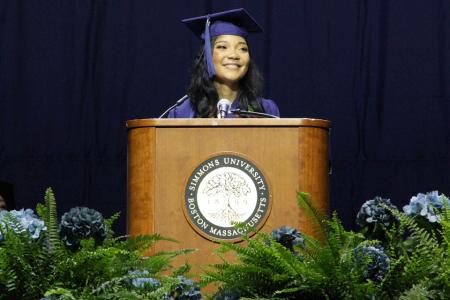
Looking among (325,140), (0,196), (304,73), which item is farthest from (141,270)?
(304,73)

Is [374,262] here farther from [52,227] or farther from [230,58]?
[230,58]

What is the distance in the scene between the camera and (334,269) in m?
1.81

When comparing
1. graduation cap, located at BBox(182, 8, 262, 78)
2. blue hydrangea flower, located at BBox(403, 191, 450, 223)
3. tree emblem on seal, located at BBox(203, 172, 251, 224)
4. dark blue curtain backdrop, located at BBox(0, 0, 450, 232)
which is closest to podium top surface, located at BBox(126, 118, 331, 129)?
tree emblem on seal, located at BBox(203, 172, 251, 224)

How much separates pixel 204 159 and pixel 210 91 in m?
1.29

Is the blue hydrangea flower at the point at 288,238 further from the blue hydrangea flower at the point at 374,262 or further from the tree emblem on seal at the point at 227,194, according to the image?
the tree emblem on seal at the point at 227,194

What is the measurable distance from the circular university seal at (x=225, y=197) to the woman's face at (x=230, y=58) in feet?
4.26

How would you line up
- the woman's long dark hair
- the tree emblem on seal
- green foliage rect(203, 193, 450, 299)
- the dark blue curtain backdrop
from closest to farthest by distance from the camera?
green foliage rect(203, 193, 450, 299) < the tree emblem on seal < the woman's long dark hair < the dark blue curtain backdrop

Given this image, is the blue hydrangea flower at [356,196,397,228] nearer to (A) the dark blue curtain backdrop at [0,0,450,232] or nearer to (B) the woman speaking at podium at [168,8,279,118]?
(B) the woman speaking at podium at [168,8,279,118]

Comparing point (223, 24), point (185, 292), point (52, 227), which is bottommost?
point (185, 292)

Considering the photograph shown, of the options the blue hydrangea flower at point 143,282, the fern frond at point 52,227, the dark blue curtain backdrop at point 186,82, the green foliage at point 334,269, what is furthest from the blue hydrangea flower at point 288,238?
the dark blue curtain backdrop at point 186,82

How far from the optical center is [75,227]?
6.10 ft

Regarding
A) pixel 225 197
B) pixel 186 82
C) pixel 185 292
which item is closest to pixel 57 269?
pixel 185 292

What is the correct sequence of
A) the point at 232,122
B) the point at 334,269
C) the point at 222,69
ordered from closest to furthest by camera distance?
the point at 334,269, the point at 232,122, the point at 222,69

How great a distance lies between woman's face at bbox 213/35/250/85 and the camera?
3766 mm
